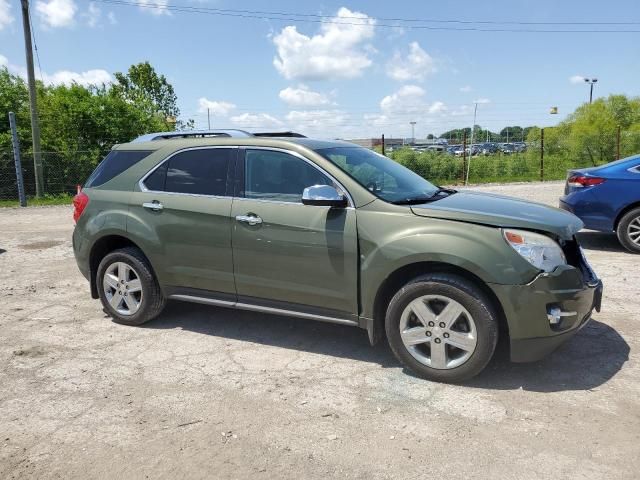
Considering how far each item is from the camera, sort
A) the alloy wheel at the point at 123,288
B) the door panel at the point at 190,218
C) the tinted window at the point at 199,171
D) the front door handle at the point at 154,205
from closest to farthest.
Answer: the door panel at the point at 190,218 → the tinted window at the point at 199,171 → the front door handle at the point at 154,205 → the alloy wheel at the point at 123,288

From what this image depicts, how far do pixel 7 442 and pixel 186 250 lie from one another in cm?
198

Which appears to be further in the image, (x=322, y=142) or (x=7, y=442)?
(x=322, y=142)

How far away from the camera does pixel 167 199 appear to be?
4730mm

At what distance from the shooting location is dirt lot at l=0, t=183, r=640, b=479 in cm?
283

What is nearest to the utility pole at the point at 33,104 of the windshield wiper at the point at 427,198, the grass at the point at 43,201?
the grass at the point at 43,201

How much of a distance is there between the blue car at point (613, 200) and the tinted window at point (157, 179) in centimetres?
588

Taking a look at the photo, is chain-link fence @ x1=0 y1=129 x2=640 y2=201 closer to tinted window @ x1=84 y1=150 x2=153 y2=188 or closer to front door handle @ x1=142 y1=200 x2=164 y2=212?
tinted window @ x1=84 y1=150 x2=153 y2=188

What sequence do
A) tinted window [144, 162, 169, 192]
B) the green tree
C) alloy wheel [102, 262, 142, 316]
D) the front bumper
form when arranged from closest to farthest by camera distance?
the front bumper < tinted window [144, 162, 169, 192] < alloy wheel [102, 262, 142, 316] < the green tree

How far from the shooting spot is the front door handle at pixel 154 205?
15.5 ft

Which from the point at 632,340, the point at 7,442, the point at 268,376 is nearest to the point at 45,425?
the point at 7,442

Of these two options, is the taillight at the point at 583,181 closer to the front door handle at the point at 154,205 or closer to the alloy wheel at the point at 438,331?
the alloy wheel at the point at 438,331

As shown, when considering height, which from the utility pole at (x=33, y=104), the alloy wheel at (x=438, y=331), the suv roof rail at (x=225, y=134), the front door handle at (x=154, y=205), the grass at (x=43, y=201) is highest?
the utility pole at (x=33, y=104)

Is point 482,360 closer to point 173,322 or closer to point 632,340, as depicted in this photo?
point 632,340

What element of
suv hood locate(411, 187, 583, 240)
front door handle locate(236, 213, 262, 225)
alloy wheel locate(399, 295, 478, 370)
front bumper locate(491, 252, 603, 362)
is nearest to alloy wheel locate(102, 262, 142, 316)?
front door handle locate(236, 213, 262, 225)
